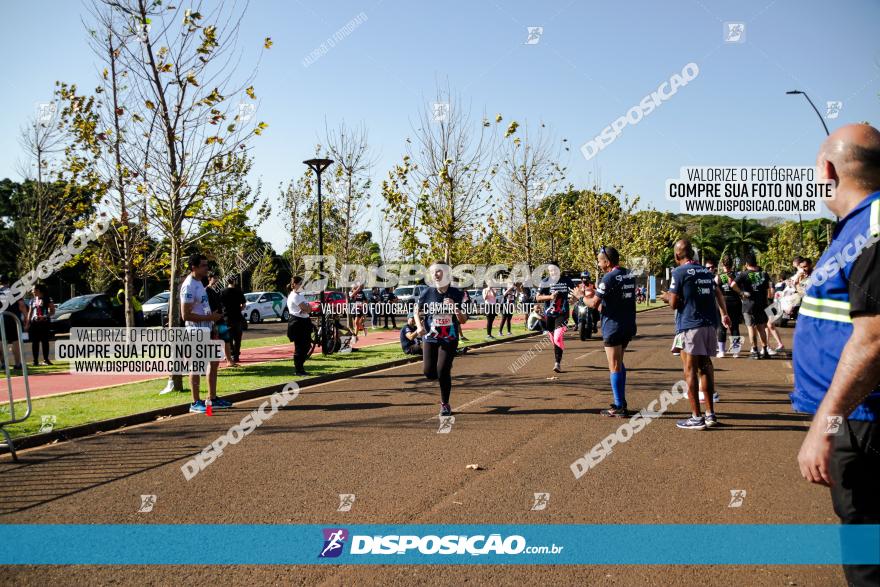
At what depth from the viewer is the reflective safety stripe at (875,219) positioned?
217 centimetres

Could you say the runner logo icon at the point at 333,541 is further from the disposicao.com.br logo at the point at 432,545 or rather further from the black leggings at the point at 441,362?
the black leggings at the point at 441,362

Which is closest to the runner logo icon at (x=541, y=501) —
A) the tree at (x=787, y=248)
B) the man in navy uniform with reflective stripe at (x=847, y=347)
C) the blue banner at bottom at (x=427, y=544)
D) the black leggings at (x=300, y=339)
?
the blue banner at bottom at (x=427, y=544)

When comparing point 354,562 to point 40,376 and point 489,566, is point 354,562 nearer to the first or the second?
point 489,566

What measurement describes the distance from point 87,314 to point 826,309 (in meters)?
26.7

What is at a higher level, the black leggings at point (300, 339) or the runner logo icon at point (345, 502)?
the black leggings at point (300, 339)

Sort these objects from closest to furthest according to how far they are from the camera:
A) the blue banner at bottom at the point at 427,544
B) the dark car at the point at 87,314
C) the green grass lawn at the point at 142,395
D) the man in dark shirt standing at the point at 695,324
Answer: the blue banner at bottom at the point at 427,544 < the man in dark shirt standing at the point at 695,324 < the green grass lawn at the point at 142,395 < the dark car at the point at 87,314

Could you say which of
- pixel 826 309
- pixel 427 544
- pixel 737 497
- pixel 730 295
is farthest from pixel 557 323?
pixel 826 309

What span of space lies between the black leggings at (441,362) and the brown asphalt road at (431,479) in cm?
48

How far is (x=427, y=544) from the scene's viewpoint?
165 inches

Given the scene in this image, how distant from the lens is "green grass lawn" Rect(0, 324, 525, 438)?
8609 millimetres

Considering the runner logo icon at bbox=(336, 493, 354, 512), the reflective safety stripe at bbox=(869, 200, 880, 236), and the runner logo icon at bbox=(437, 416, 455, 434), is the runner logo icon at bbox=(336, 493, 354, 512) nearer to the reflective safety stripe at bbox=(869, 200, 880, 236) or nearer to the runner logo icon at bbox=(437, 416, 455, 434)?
the runner logo icon at bbox=(437, 416, 455, 434)

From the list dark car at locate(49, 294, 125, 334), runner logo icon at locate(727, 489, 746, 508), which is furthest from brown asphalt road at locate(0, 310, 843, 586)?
dark car at locate(49, 294, 125, 334)

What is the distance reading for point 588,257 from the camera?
4094 cm

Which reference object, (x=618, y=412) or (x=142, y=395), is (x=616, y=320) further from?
(x=142, y=395)
